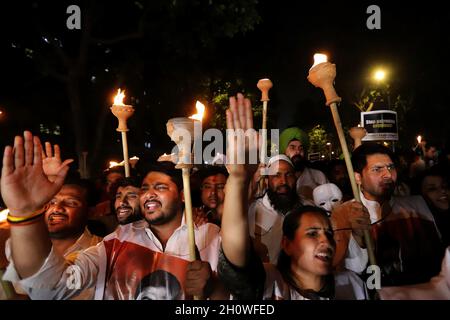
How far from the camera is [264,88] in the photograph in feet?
12.8

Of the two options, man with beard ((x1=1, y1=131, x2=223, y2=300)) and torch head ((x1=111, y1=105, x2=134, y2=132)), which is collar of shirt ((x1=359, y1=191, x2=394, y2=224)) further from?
torch head ((x1=111, y1=105, x2=134, y2=132))

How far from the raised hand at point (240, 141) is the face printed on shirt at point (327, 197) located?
4.95 ft

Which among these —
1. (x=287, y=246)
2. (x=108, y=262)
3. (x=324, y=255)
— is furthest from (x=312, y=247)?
(x=108, y=262)

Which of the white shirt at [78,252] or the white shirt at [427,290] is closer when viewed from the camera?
the white shirt at [427,290]

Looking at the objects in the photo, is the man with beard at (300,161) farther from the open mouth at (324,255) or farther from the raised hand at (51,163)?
the raised hand at (51,163)

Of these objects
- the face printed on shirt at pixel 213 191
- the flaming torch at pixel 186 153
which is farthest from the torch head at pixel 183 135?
the face printed on shirt at pixel 213 191

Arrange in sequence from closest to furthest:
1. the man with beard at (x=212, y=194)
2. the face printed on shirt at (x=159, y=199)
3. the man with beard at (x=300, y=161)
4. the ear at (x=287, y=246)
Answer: the ear at (x=287, y=246) → the face printed on shirt at (x=159, y=199) → the man with beard at (x=212, y=194) → the man with beard at (x=300, y=161)

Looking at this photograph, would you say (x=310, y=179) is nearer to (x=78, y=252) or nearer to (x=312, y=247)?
(x=312, y=247)

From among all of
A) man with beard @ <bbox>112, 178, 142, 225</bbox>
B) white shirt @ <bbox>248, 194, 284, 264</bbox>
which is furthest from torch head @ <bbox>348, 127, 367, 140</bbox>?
man with beard @ <bbox>112, 178, 142, 225</bbox>

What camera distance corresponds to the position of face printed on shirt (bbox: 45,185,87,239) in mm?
3268

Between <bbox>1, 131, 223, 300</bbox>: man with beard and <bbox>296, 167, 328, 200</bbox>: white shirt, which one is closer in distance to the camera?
<bbox>1, 131, 223, 300</bbox>: man with beard

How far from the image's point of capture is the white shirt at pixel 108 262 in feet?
8.29

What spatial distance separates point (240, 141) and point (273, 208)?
64.1 inches

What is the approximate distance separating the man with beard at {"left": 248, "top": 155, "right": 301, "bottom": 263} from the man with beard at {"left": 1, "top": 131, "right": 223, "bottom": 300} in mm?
503
